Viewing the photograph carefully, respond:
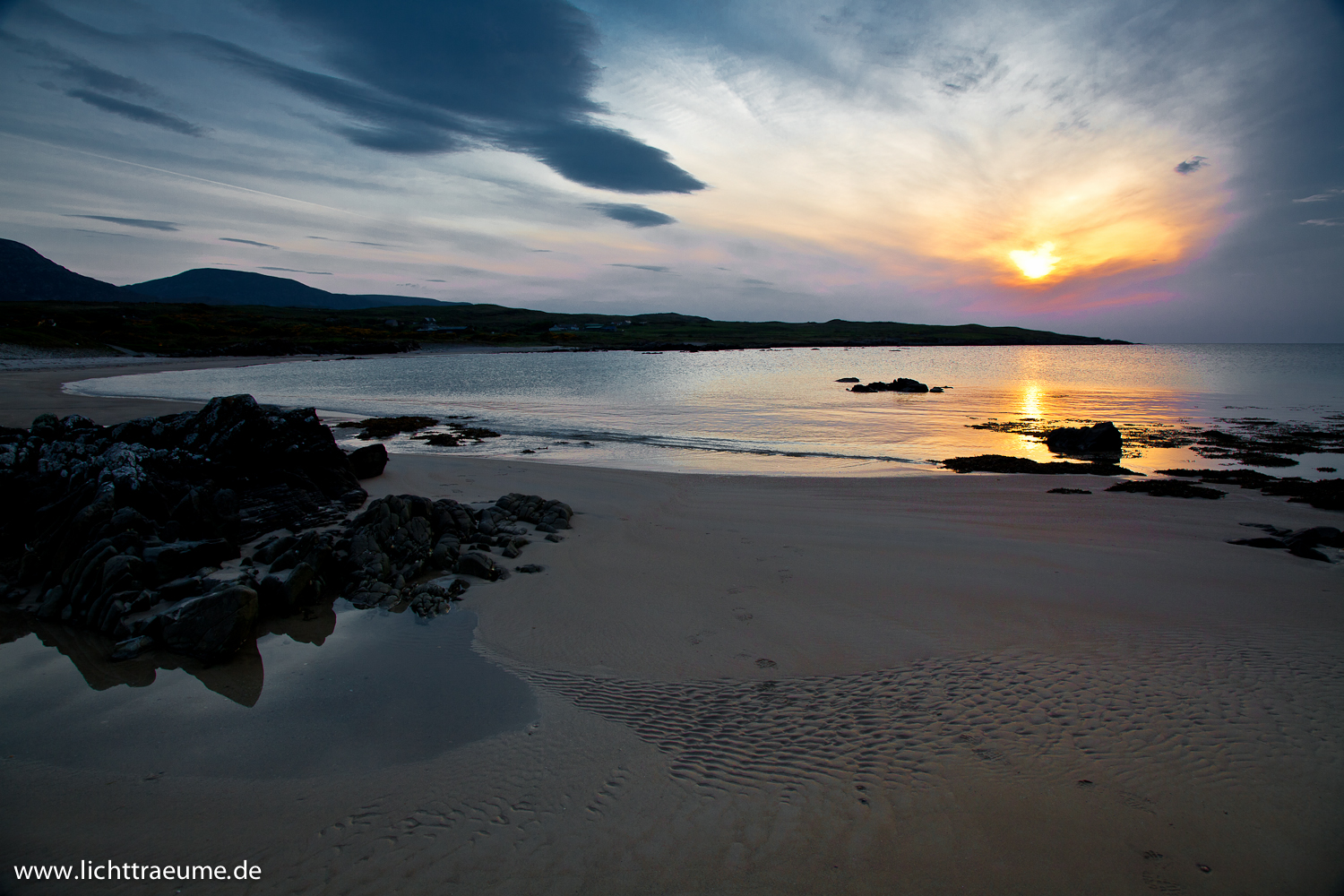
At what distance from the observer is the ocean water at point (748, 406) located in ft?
59.0

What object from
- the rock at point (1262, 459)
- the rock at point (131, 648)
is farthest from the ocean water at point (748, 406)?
the rock at point (131, 648)

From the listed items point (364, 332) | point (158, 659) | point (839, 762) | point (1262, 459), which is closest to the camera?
point (839, 762)

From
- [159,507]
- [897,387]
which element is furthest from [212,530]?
[897,387]

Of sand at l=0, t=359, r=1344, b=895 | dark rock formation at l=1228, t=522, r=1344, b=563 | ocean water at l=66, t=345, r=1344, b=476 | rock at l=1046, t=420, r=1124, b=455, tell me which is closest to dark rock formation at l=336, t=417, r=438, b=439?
ocean water at l=66, t=345, r=1344, b=476

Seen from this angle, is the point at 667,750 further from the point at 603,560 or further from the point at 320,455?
the point at 320,455

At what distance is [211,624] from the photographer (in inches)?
220

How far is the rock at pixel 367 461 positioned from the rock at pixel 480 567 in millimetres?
5814

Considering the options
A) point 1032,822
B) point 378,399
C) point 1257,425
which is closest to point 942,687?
point 1032,822

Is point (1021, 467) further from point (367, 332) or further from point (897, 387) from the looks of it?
point (367, 332)

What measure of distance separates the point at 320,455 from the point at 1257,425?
32.3 meters

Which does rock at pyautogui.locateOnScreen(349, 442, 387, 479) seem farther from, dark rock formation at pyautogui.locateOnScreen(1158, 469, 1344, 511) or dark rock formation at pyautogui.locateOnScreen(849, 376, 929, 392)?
dark rock formation at pyautogui.locateOnScreen(849, 376, 929, 392)

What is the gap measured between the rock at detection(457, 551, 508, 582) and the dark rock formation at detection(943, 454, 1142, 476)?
40.0 feet

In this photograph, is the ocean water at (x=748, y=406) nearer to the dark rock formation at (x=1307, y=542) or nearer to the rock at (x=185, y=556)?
the dark rock formation at (x=1307, y=542)

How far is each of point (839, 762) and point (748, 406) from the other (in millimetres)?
28002
